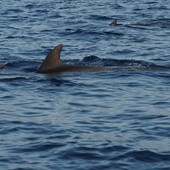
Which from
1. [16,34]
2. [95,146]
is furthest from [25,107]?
[16,34]

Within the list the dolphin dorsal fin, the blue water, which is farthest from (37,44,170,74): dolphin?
the blue water

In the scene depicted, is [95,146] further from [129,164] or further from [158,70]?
[158,70]

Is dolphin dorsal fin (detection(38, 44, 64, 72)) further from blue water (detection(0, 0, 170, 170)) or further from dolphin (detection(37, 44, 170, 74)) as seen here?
blue water (detection(0, 0, 170, 170))

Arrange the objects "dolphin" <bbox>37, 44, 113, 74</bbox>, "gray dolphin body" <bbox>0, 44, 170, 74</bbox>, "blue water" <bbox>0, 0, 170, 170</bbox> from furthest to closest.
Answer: "dolphin" <bbox>37, 44, 113, 74</bbox> < "gray dolphin body" <bbox>0, 44, 170, 74</bbox> < "blue water" <bbox>0, 0, 170, 170</bbox>

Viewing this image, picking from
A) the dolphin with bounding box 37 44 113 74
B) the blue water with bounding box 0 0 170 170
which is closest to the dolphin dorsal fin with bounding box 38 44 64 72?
the dolphin with bounding box 37 44 113 74

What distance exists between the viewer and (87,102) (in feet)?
49.5

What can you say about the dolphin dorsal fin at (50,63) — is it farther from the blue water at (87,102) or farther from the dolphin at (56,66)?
the blue water at (87,102)

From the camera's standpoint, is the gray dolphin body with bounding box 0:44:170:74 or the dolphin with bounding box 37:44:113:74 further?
the dolphin with bounding box 37:44:113:74

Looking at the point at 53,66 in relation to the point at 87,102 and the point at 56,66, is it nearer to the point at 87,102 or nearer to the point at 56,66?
the point at 56,66

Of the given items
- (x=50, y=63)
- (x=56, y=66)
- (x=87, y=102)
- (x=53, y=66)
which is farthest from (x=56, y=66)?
(x=87, y=102)

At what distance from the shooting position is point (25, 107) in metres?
14.5

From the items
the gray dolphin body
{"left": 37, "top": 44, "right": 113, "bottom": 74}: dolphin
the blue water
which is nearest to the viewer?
the blue water

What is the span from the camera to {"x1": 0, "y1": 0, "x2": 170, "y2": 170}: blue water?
37.2 ft

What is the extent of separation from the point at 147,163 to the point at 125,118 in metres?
2.70
